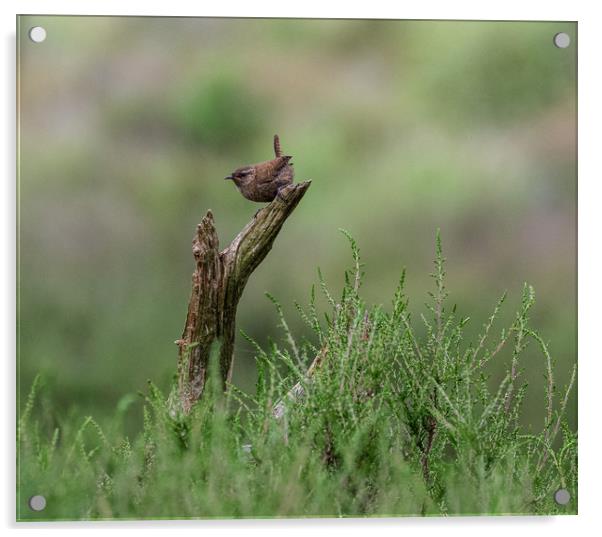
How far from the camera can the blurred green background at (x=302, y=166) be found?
4.16m

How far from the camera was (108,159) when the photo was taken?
4191 mm

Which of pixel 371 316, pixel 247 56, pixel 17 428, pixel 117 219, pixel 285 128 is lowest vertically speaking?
pixel 17 428

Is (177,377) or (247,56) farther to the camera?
(247,56)

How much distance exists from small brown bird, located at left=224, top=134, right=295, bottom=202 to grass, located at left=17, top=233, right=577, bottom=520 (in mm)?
421

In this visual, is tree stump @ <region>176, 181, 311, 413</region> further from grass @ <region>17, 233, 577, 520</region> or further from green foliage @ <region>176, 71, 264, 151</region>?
green foliage @ <region>176, 71, 264, 151</region>

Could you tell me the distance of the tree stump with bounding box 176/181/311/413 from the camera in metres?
4.18

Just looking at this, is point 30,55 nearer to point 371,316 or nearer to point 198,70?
point 198,70

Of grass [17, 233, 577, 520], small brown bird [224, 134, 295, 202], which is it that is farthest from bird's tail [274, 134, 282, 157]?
grass [17, 233, 577, 520]

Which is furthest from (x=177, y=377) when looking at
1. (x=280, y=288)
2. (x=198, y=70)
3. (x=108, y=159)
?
(x=198, y=70)

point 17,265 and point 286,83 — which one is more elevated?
point 286,83

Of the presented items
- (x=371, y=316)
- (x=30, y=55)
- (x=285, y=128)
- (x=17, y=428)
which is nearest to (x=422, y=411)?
(x=371, y=316)

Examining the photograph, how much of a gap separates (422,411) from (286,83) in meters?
1.33
